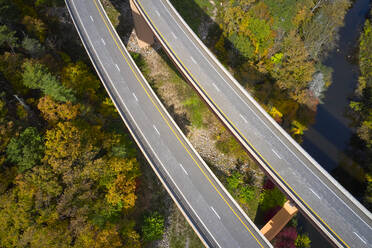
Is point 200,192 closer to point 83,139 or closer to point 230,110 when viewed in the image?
point 230,110

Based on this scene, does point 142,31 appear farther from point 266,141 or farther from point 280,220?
point 280,220

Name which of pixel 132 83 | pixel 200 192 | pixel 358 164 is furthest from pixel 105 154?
pixel 358 164

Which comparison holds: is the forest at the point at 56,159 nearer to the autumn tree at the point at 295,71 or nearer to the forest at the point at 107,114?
the forest at the point at 107,114

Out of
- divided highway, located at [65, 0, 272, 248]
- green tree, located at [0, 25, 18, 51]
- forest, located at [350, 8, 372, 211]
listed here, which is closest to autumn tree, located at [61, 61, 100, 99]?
divided highway, located at [65, 0, 272, 248]

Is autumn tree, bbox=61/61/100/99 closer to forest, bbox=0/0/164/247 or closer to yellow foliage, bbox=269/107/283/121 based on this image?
forest, bbox=0/0/164/247

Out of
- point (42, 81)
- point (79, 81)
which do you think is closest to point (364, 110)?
point (79, 81)

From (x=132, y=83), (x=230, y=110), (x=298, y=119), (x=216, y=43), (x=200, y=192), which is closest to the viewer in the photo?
(x=200, y=192)
